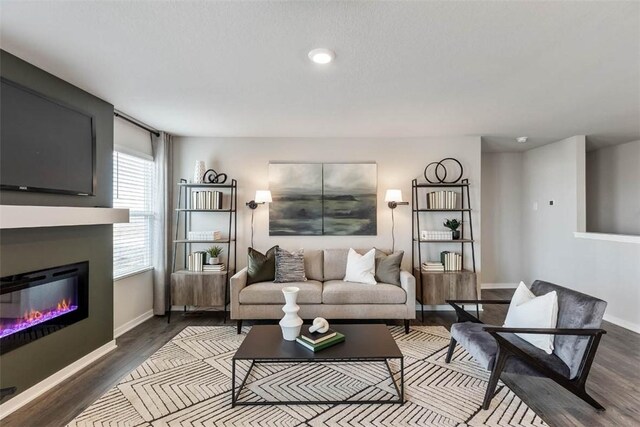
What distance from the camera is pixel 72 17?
176cm

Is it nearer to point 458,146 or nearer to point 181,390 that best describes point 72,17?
point 181,390

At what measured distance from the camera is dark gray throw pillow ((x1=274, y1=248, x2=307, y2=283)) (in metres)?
3.81

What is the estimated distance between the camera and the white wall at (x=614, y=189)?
15.4 ft

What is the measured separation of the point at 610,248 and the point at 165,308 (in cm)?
574

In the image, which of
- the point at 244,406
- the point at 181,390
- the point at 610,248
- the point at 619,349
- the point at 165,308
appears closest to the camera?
the point at 244,406

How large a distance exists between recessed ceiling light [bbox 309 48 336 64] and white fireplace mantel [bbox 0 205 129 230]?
2174mm

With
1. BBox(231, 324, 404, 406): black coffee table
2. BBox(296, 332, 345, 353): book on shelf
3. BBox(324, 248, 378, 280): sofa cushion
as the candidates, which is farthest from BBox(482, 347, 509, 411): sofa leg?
BBox(324, 248, 378, 280): sofa cushion

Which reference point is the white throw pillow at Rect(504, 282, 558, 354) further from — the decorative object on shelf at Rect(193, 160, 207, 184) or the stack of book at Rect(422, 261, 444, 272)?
the decorative object on shelf at Rect(193, 160, 207, 184)

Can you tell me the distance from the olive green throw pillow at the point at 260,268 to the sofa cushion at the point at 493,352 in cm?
215

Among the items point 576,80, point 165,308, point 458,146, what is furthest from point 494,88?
point 165,308

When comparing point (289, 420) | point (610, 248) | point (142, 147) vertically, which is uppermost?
point (142, 147)

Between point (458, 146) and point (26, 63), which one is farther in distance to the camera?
point (458, 146)

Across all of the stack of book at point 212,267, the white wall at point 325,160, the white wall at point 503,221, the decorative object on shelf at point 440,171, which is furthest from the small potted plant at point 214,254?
the white wall at point 503,221

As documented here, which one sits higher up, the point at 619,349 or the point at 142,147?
the point at 142,147
